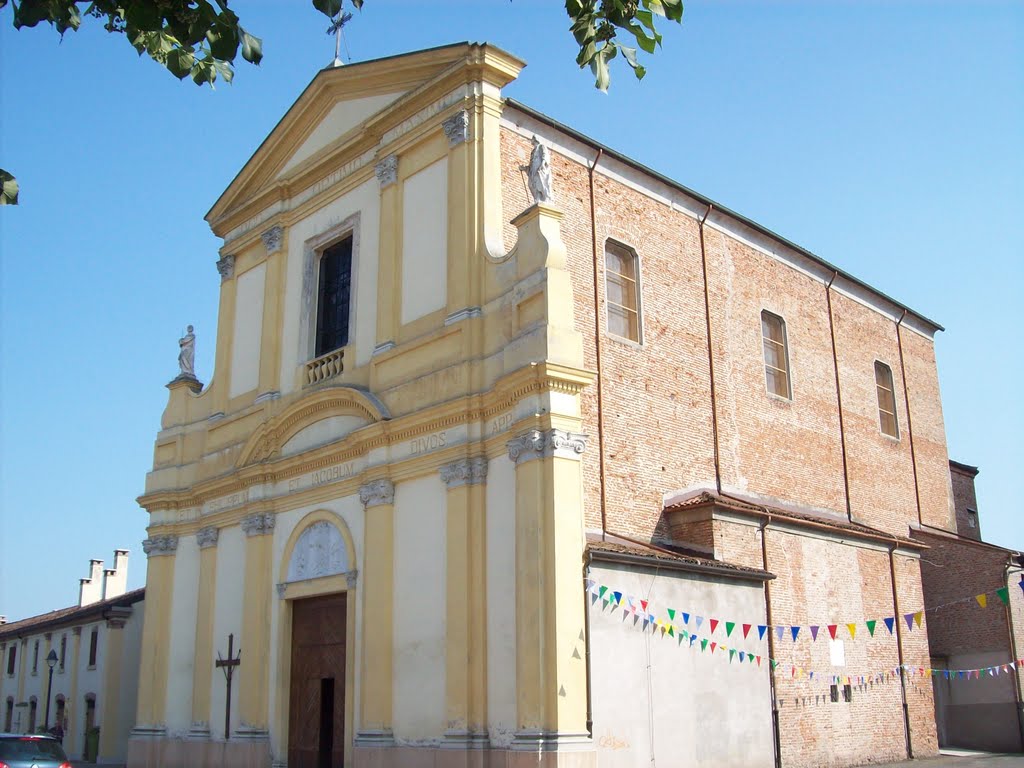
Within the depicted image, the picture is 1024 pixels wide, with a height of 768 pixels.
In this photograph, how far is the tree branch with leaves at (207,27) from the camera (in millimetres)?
5922

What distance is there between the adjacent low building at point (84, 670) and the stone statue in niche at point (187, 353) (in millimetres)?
8819

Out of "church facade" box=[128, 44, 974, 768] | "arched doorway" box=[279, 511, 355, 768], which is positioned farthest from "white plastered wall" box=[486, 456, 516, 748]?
"arched doorway" box=[279, 511, 355, 768]

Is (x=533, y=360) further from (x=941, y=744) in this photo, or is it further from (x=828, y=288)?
(x=941, y=744)

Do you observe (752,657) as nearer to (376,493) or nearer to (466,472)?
(466,472)

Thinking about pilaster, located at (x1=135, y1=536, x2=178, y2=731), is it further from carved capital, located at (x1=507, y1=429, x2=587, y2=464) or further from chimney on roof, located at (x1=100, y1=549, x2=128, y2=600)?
chimney on roof, located at (x1=100, y1=549, x2=128, y2=600)

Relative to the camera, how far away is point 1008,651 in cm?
2100

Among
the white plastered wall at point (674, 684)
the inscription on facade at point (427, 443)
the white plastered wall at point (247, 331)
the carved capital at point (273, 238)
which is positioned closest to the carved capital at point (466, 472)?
the inscription on facade at point (427, 443)

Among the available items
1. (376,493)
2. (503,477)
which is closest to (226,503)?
(376,493)

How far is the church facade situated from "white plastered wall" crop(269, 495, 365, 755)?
2.2 inches

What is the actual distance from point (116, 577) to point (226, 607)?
25867mm

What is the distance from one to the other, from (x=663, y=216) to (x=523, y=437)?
24.7ft

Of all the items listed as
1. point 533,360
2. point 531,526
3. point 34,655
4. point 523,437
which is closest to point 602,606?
point 531,526

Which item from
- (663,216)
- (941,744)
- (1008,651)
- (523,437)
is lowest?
(941,744)

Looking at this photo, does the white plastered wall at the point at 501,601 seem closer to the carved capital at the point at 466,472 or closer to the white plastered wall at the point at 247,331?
the carved capital at the point at 466,472
